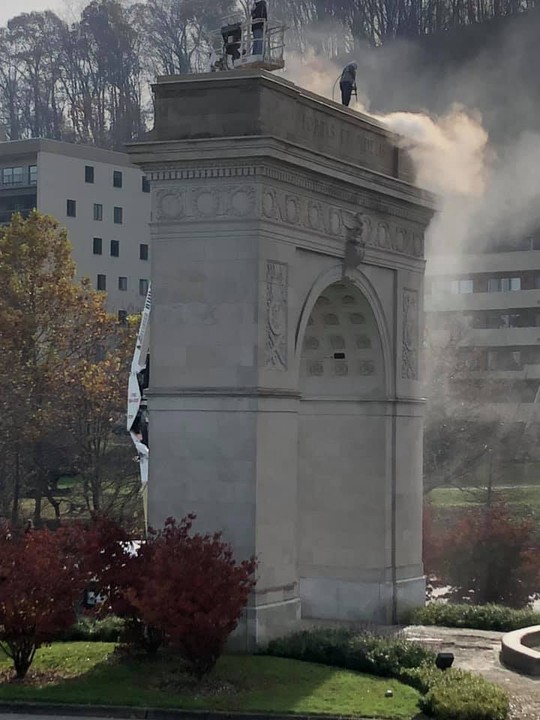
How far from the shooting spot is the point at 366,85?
121 ft

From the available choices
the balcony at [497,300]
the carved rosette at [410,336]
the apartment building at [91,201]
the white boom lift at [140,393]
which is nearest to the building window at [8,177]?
the apartment building at [91,201]

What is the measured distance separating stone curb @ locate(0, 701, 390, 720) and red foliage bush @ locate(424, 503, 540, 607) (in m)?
12.1

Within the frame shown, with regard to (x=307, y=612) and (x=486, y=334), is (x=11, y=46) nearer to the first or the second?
(x=486, y=334)

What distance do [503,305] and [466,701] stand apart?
4946 centimetres

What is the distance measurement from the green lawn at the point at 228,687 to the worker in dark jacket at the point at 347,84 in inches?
391

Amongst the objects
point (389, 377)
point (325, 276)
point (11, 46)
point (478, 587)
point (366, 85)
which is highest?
point (11, 46)

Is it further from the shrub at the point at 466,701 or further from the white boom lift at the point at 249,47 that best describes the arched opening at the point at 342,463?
the shrub at the point at 466,701

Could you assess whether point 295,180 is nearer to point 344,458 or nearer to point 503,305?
point 344,458

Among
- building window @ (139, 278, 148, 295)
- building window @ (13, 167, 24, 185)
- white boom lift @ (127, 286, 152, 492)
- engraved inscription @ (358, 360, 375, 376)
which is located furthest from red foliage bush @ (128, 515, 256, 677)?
building window @ (139, 278, 148, 295)

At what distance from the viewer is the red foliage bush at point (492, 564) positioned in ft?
88.7

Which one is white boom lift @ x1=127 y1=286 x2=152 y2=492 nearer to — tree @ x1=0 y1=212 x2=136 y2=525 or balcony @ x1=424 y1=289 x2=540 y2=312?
tree @ x1=0 y1=212 x2=136 y2=525

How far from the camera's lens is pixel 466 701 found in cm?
1538

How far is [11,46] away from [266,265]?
8676 cm

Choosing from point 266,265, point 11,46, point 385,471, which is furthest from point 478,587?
point 11,46
